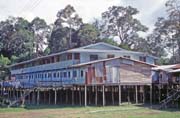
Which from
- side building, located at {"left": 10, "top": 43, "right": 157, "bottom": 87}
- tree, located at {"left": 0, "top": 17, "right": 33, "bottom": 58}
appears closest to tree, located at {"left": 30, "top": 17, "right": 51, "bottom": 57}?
tree, located at {"left": 0, "top": 17, "right": 33, "bottom": 58}

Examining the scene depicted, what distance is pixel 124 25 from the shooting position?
8450 cm

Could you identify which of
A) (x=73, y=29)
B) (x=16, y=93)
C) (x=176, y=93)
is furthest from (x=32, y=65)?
(x=176, y=93)

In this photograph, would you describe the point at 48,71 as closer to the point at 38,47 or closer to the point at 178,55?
the point at 178,55

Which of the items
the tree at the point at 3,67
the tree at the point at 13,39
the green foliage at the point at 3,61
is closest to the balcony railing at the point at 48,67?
the green foliage at the point at 3,61

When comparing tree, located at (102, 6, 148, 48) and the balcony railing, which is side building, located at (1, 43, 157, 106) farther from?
tree, located at (102, 6, 148, 48)

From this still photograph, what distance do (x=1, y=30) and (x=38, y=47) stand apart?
1057 cm

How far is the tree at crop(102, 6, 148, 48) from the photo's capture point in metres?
83.2

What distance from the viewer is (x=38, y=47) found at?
319ft

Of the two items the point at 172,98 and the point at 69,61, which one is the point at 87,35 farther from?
the point at 172,98

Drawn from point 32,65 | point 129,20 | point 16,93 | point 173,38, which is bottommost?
point 16,93

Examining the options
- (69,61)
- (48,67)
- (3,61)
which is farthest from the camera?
(3,61)

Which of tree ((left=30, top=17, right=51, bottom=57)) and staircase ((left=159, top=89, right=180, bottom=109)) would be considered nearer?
staircase ((left=159, top=89, right=180, bottom=109))

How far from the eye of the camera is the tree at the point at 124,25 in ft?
273

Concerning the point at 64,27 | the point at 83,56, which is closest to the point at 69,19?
the point at 64,27
